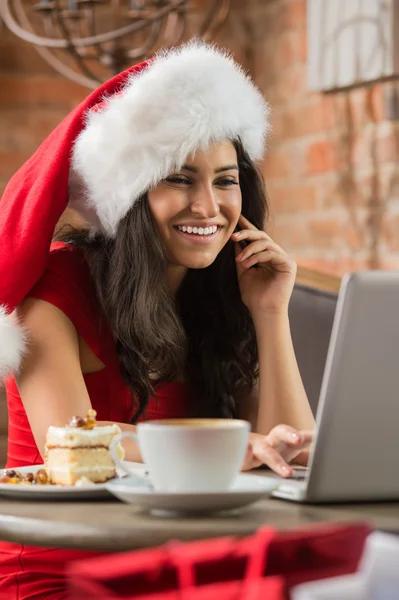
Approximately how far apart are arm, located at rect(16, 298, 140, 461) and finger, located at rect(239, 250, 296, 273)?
0.40m

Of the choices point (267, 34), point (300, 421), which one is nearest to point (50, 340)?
point (300, 421)

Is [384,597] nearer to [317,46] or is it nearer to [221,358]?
[221,358]

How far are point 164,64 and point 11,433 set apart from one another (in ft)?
2.26

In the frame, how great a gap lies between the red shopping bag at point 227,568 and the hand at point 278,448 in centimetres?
58

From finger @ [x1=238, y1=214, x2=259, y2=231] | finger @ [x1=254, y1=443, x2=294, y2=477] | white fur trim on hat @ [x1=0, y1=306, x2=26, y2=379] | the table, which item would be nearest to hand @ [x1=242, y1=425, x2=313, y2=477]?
finger @ [x1=254, y1=443, x2=294, y2=477]

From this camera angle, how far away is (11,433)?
1.81 metres

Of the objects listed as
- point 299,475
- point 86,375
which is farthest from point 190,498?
point 86,375

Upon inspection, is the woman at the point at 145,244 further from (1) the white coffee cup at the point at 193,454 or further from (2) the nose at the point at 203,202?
(1) the white coffee cup at the point at 193,454

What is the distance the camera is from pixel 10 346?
152 centimetres

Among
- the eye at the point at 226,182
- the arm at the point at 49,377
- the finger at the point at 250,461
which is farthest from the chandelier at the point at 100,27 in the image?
the finger at the point at 250,461

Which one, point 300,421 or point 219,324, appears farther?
point 219,324

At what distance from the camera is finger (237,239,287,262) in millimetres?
1875

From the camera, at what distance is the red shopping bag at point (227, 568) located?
24.1 inches

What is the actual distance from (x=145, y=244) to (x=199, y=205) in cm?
11
